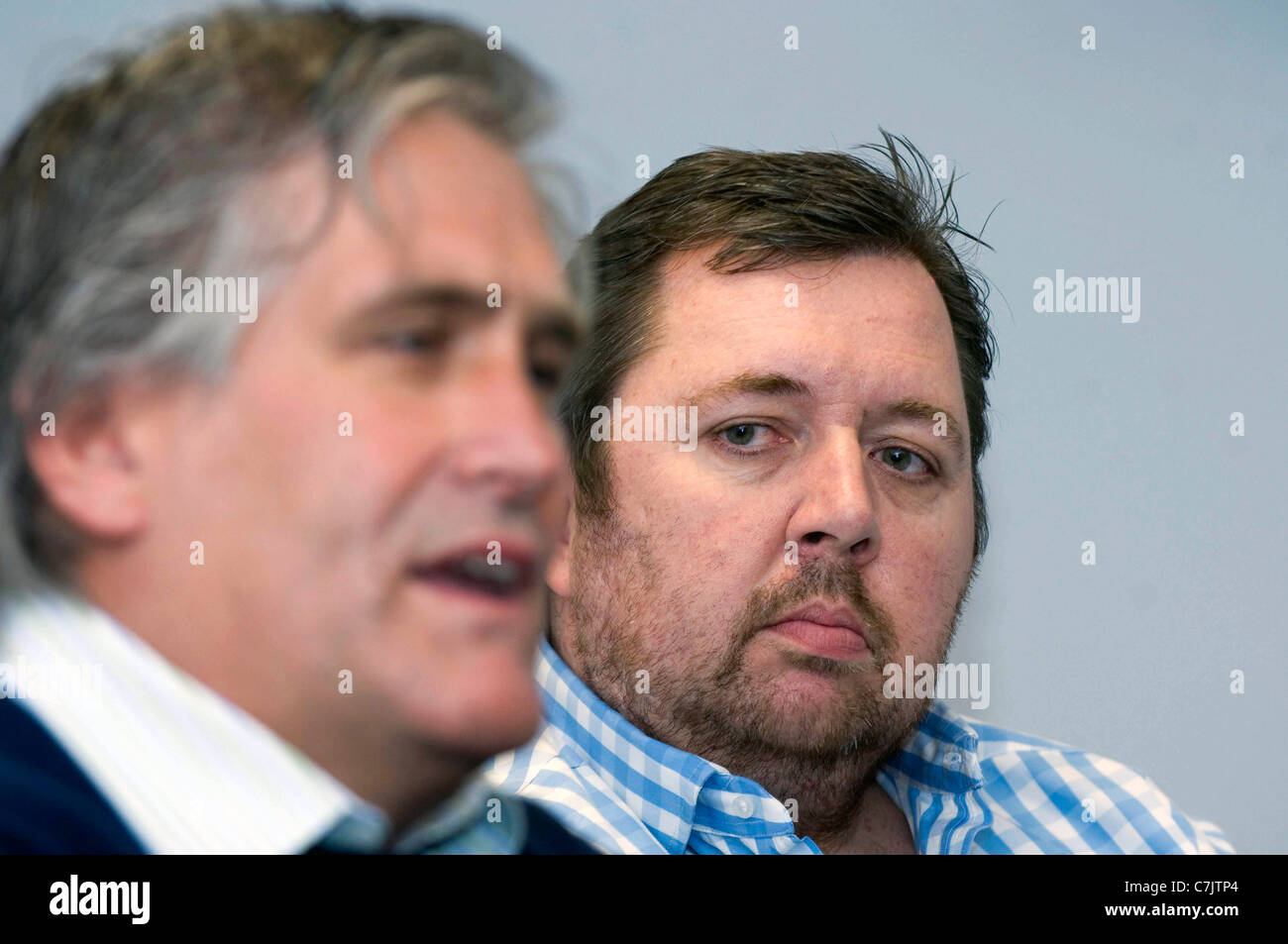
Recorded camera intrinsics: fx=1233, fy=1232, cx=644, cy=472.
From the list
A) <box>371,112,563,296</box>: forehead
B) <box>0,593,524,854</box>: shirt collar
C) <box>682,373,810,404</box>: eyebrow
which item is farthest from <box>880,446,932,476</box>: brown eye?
<box>0,593,524,854</box>: shirt collar

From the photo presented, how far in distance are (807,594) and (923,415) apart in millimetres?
202

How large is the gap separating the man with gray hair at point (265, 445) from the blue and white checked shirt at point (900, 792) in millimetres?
244

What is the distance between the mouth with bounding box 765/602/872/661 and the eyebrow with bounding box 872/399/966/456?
0.55ft

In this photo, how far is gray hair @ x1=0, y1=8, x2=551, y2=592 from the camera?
2.11ft

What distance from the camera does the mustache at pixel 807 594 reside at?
989 mm

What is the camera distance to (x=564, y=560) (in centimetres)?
110

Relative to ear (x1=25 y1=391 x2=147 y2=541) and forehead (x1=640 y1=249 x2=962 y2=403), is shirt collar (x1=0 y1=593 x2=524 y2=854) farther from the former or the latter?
forehead (x1=640 y1=249 x2=962 y2=403)

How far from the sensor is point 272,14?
2.34ft
